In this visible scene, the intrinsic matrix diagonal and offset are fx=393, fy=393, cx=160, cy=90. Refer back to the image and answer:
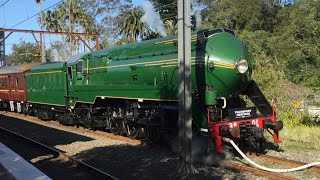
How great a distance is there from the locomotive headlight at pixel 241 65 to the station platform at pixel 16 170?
5.14 metres

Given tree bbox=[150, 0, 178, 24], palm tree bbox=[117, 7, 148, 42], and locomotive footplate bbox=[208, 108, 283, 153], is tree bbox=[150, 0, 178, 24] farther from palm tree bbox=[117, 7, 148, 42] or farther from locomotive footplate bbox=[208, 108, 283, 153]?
locomotive footplate bbox=[208, 108, 283, 153]

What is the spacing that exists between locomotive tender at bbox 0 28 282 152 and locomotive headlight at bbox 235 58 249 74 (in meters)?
0.02

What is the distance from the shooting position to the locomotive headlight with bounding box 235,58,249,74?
9656mm

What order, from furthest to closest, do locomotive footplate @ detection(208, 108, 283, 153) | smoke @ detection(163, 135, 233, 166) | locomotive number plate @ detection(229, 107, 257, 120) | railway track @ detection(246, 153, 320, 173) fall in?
1. smoke @ detection(163, 135, 233, 166)
2. locomotive number plate @ detection(229, 107, 257, 120)
3. locomotive footplate @ detection(208, 108, 283, 153)
4. railway track @ detection(246, 153, 320, 173)

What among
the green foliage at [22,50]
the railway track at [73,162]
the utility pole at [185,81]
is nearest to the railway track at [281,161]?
the utility pole at [185,81]

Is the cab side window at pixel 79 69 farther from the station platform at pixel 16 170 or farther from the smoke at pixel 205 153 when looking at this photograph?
the smoke at pixel 205 153

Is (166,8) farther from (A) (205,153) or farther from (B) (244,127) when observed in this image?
(B) (244,127)

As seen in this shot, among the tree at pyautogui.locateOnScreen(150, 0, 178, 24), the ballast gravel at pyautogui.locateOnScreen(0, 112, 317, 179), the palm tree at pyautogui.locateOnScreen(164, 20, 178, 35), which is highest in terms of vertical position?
the tree at pyautogui.locateOnScreen(150, 0, 178, 24)

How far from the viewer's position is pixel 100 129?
634 inches

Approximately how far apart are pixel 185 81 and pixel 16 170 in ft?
13.2

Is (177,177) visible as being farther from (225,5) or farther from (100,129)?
(225,5)

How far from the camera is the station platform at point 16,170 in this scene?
7664mm

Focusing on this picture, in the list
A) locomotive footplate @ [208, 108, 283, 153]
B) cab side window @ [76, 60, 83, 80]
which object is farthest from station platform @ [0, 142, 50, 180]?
cab side window @ [76, 60, 83, 80]

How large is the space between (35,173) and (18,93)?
18123 mm
